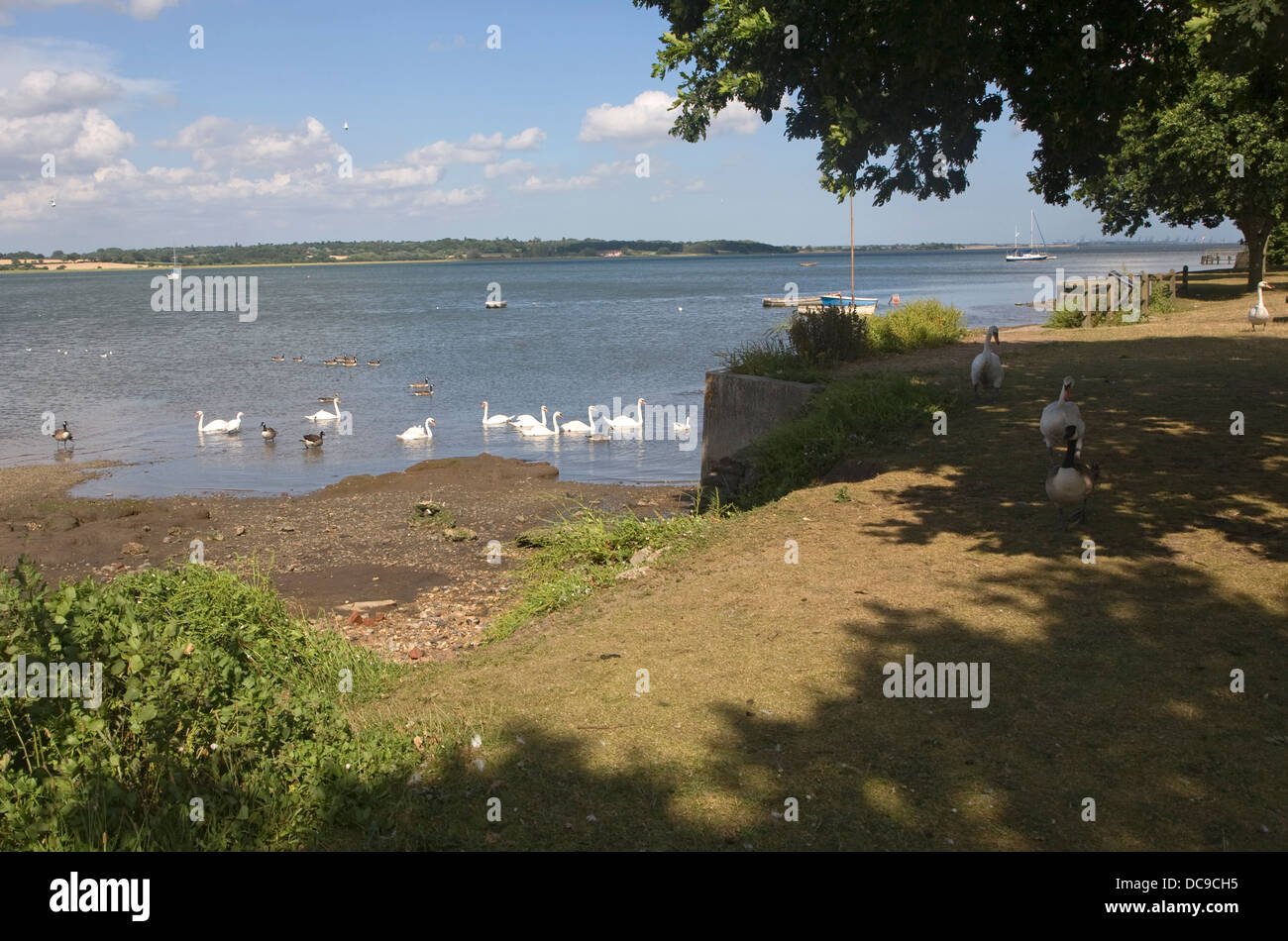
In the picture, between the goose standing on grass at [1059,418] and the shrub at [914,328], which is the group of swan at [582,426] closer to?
the shrub at [914,328]

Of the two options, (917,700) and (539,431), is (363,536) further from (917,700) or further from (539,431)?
(917,700)

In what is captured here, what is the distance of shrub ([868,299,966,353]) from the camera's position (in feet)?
63.1

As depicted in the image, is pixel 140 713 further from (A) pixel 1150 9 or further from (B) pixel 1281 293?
(B) pixel 1281 293

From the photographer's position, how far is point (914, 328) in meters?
20.1

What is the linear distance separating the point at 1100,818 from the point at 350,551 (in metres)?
11.6

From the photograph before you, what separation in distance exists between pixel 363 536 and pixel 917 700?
36.7 ft

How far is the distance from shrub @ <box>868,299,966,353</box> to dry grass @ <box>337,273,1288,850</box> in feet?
28.8

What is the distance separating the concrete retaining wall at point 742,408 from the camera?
1440cm

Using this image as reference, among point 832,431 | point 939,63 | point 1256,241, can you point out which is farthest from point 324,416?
point 1256,241

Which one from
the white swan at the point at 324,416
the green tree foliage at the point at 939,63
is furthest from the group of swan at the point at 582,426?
the green tree foliage at the point at 939,63

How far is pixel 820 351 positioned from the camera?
56.8ft

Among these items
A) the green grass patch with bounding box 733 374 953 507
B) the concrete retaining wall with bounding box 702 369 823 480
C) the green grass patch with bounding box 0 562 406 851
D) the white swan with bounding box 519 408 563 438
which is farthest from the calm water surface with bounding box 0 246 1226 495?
the green grass patch with bounding box 0 562 406 851

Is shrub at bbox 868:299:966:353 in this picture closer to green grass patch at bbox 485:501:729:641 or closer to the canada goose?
green grass patch at bbox 485:501:729:641

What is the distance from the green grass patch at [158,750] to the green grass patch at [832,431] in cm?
712
